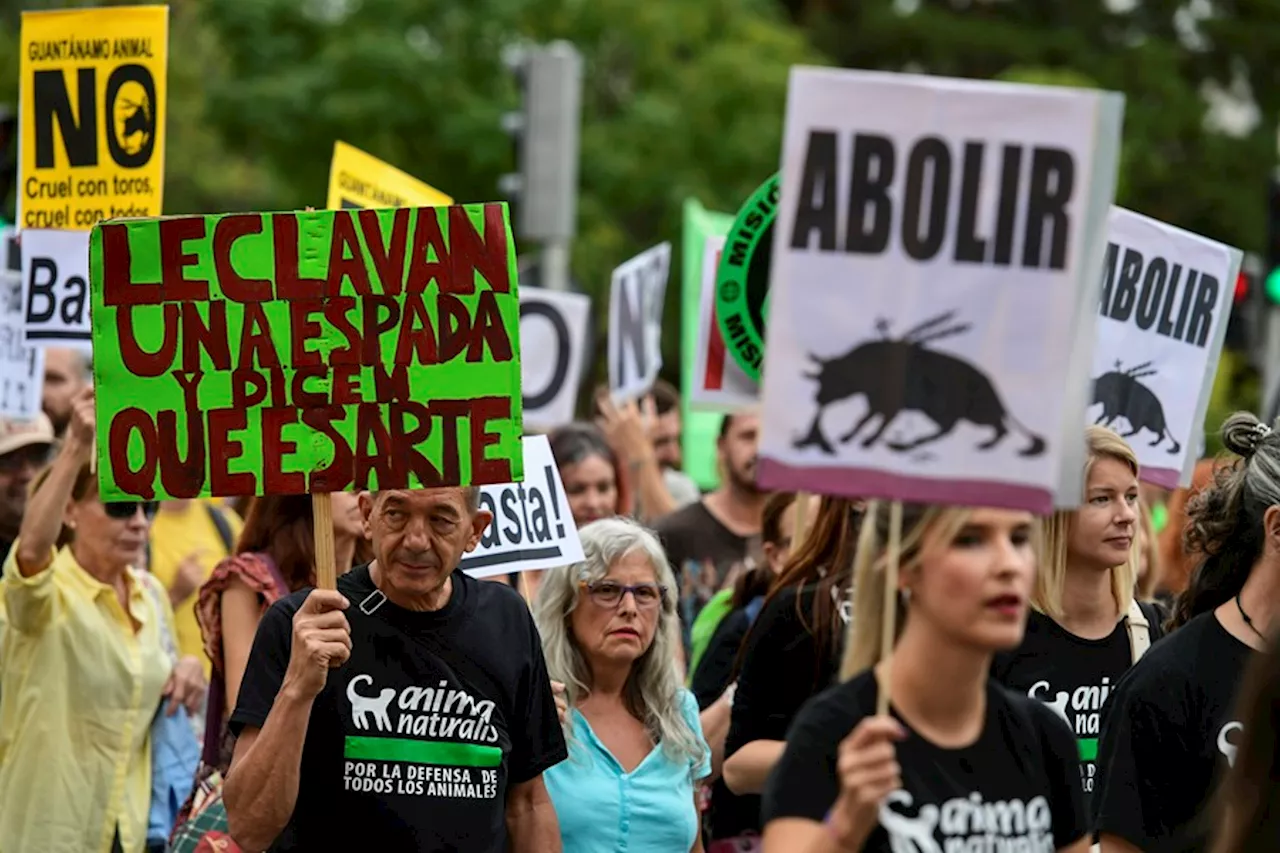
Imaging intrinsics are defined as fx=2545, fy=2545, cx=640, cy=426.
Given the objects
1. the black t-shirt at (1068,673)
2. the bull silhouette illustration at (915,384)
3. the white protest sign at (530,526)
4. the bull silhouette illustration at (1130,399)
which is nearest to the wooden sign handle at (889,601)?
the bull silhouette illustration at (915,384)

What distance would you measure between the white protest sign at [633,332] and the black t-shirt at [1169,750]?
6248 mm

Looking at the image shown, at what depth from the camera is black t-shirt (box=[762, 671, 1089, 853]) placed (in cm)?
418

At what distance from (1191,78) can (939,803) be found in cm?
3478

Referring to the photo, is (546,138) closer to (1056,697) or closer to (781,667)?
(1056,697)

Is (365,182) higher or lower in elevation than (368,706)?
higher

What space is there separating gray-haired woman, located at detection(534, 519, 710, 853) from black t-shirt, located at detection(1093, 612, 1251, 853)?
1.38 metres

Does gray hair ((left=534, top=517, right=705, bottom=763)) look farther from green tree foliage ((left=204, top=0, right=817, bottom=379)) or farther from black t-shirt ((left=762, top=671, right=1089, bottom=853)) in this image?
green tree foliage ((left=204, top=0, right=817, bottom=379))

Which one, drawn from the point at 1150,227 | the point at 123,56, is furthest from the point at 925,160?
the point at 123,56

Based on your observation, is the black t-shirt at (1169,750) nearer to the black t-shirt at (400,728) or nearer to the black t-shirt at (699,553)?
the black t-shirt at (400,728)

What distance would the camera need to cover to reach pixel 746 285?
783 cm

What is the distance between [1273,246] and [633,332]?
6.57 m

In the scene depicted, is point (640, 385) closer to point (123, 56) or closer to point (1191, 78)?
point (123, 56)

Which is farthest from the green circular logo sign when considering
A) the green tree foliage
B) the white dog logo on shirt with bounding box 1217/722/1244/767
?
the green tree foliage

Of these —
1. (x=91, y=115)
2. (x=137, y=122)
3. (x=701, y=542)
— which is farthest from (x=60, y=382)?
(x=701, y=542)
